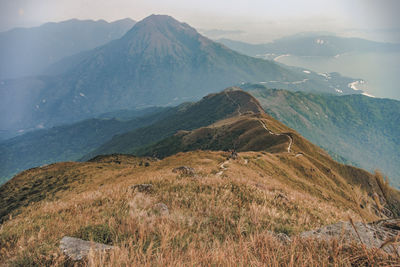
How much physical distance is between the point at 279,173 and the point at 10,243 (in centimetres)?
4408

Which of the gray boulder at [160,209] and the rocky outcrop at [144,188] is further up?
the gray boulder at [160,209]

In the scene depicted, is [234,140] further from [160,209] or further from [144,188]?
[160,209]

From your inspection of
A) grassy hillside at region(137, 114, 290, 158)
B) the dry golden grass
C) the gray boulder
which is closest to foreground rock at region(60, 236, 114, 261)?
the dry golden grass

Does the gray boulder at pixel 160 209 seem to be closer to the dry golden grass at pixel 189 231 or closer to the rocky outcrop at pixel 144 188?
the dry golden grass at pixel 189 231

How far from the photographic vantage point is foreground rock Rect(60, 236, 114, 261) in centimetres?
343

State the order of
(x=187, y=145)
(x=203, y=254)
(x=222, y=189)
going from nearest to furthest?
(x=203, y=254) < (x=222, y=189) < (x=187, y=145)

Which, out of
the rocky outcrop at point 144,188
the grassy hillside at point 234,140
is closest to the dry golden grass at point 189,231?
the rocky outcrop at point 144,188

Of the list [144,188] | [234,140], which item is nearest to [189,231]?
[144,188]

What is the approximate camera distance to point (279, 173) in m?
43.5

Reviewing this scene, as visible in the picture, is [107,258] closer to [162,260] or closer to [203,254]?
[162,260]

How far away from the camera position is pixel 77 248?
3727 mm

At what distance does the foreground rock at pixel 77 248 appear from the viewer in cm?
343

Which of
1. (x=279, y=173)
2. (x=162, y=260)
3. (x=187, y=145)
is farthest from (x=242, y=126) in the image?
(x=162, y=260)

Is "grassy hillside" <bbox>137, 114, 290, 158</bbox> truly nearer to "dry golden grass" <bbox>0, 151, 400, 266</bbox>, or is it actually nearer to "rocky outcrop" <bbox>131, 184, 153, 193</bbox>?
"rocky outcrop" <bbox>131, 184, 153, 193</bbox>
